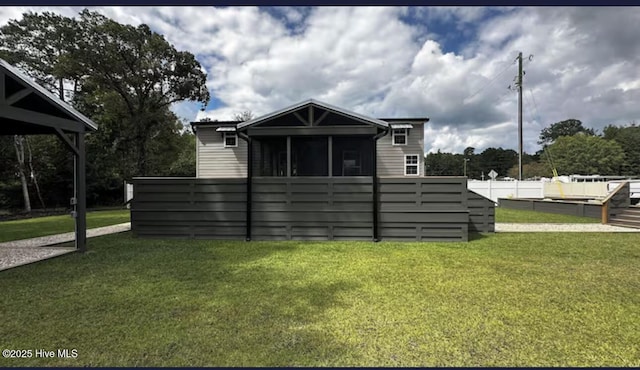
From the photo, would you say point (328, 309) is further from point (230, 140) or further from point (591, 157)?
point (591, 157)

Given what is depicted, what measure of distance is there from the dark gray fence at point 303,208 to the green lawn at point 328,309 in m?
1.44

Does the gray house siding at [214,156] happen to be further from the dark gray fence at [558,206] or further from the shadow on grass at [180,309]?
the dark gray fence at [558,206]

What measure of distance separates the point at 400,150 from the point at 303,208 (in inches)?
326

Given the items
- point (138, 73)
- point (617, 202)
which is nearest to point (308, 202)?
point (617, 202)

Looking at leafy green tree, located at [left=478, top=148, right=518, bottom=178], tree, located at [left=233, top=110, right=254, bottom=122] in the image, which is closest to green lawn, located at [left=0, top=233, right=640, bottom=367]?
tree, located at [left=233, top=110, right=254, bottom=122]

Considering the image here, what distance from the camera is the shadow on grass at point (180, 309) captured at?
242cm

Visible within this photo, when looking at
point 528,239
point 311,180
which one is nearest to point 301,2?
point 311,180

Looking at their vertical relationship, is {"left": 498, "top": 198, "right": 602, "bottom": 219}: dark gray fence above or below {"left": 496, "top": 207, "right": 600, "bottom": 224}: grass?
above

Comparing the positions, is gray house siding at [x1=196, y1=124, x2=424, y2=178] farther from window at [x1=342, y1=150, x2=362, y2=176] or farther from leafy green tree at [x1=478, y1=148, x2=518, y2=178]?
leafy green tree at [x1=478, y1=148, x2=518, y2=178]

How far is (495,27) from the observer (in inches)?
407

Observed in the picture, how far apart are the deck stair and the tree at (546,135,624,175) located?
167 ft

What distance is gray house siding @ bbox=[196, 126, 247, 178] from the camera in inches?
581

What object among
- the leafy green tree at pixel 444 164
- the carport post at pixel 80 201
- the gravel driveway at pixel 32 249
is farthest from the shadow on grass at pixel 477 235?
the leafy green tree at pixel 444 164

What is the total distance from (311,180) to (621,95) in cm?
3829
